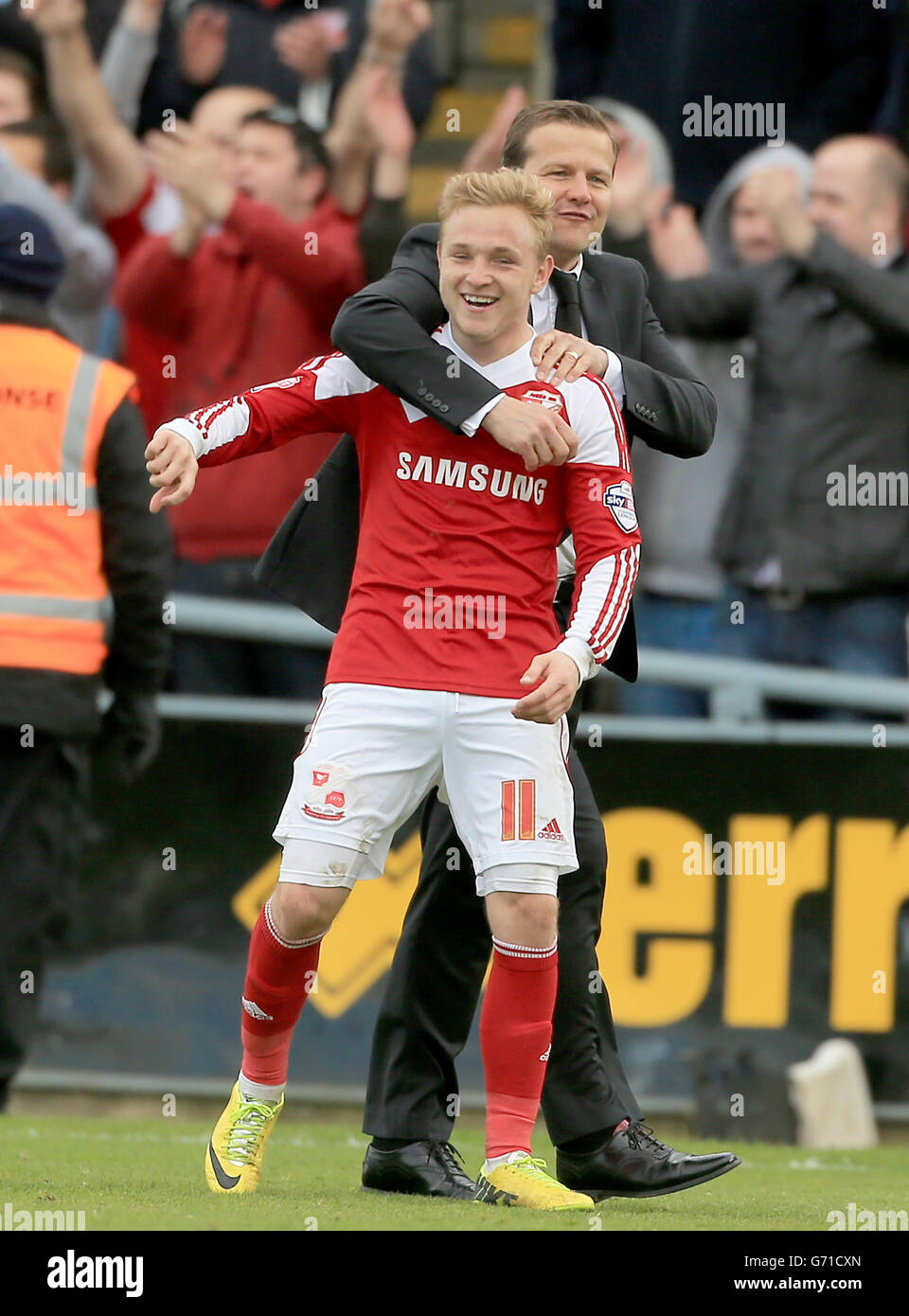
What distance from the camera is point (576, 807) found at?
4.57 metres

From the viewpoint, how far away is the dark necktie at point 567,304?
4.56m

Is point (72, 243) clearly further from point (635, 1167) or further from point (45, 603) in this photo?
point (635, 1167)

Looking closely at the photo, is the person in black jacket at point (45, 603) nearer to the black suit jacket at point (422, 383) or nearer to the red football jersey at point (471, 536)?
the black suit jacket at point (422, 383)

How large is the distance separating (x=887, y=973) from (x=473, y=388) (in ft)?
11.5

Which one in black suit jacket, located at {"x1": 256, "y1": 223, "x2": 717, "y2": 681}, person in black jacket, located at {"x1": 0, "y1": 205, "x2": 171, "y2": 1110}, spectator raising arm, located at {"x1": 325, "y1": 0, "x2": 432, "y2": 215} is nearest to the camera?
black suit jacket, located at {"x1": 256, "y1": 223, "x2": 717, "y2": 681}

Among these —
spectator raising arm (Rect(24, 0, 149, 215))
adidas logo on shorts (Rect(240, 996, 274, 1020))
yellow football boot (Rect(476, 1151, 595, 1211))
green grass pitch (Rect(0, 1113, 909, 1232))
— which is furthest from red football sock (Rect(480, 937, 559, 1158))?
spectator raising arm (Rect(24, 0, 149, 215))

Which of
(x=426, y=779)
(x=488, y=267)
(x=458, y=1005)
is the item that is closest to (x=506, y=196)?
(x=488, y=267)

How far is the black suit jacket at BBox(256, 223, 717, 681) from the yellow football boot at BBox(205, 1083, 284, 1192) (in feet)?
3.36

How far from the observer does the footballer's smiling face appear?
4.12 metres

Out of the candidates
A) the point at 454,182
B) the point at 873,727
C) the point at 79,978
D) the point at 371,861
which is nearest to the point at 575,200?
the point at 454,182

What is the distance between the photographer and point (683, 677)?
24.4 feet

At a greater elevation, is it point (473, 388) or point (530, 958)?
point (473, 388)

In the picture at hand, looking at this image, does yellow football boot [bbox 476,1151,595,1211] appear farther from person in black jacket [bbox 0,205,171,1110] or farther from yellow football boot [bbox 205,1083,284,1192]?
person in black jacket [bbox 0,205,171,1110]

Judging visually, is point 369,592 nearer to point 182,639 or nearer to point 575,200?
point 575,200
